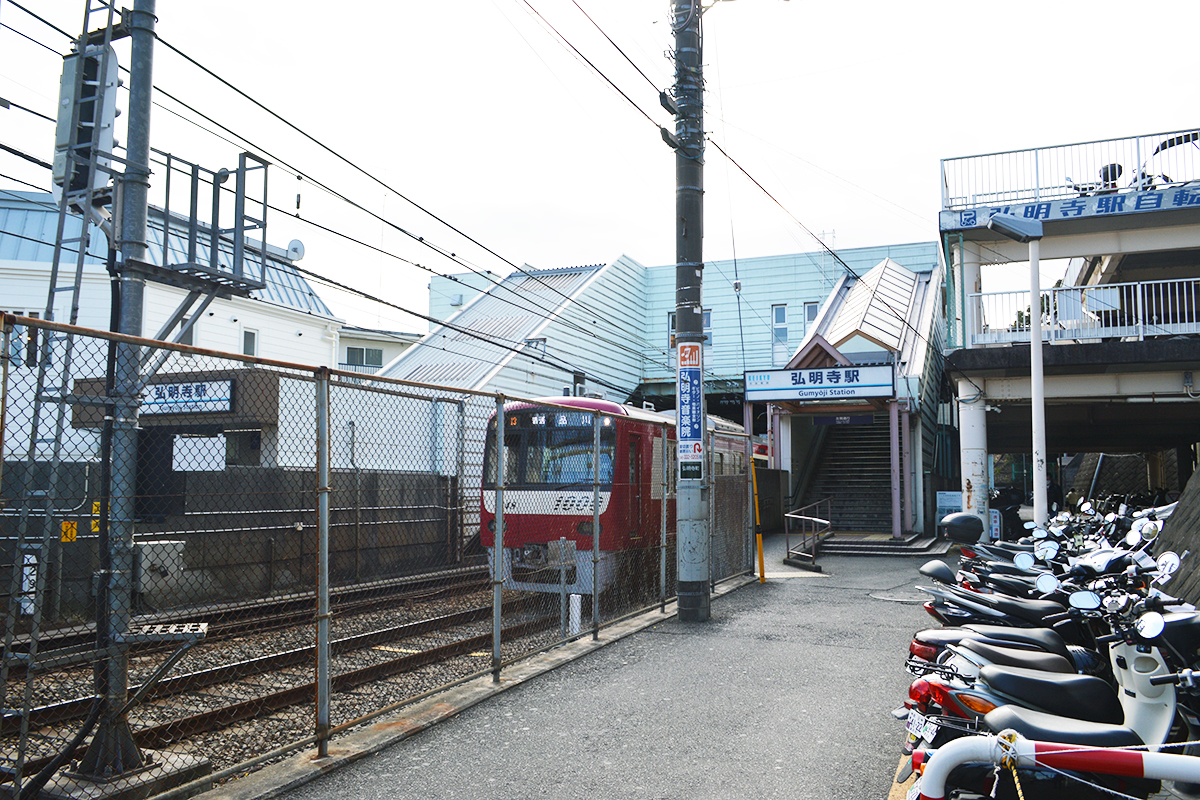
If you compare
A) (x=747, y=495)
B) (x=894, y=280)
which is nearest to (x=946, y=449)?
(x=894, y=280)

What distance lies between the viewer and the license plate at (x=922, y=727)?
11.2 feet

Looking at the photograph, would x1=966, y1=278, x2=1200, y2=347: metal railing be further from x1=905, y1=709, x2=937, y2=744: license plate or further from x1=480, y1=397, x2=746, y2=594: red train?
x1=905, y1=709, x2=937, y2=744: license plate

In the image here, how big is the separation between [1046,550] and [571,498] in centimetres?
547

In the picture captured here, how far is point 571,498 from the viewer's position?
10398 mm

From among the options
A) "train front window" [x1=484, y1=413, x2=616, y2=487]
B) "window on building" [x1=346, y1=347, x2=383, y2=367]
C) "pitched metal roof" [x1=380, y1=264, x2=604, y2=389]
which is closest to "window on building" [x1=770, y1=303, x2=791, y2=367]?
"pitched metal roof" [x1=380, y1=264, x2=604, y2=389]

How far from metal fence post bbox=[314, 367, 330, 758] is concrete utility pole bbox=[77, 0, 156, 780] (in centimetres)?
95

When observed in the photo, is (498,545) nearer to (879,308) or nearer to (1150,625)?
(1150,625)

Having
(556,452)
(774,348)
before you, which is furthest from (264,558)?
(774,348)

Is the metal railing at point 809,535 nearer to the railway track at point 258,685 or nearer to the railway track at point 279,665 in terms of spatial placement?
the railway track at point 258,685

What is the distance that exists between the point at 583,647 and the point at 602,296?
2139 cm

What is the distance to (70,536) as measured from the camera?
28.9 feet

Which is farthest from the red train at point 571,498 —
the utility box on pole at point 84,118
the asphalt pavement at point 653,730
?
the utility box on pole at point 84,118

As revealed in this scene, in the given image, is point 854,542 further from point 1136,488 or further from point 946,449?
point 1136,488

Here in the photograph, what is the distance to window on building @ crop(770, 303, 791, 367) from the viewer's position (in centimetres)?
3020
